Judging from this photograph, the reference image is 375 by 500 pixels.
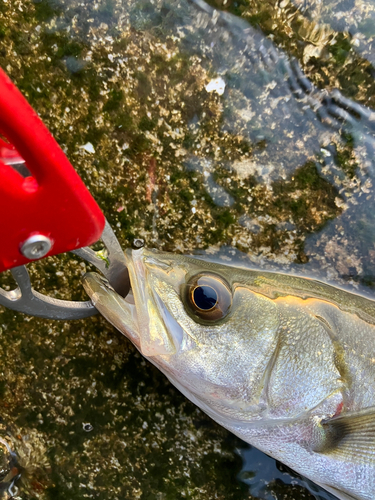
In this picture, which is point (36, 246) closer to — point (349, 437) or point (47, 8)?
point (47, 8)

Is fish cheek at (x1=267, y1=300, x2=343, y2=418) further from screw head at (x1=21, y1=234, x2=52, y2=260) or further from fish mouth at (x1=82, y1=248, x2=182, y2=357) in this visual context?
screw head at (x1=21, y1=234, x2=52, y2=260)

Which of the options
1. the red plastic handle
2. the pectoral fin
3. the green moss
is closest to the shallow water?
the green moss

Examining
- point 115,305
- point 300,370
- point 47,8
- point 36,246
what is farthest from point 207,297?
point 47,8

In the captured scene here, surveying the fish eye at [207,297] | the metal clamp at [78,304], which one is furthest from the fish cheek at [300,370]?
the metal clamp at [78,304]

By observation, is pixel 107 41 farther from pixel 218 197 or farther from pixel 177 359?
pixel 177 359

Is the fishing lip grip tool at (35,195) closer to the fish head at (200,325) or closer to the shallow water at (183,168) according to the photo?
the fish head at (200,325)
